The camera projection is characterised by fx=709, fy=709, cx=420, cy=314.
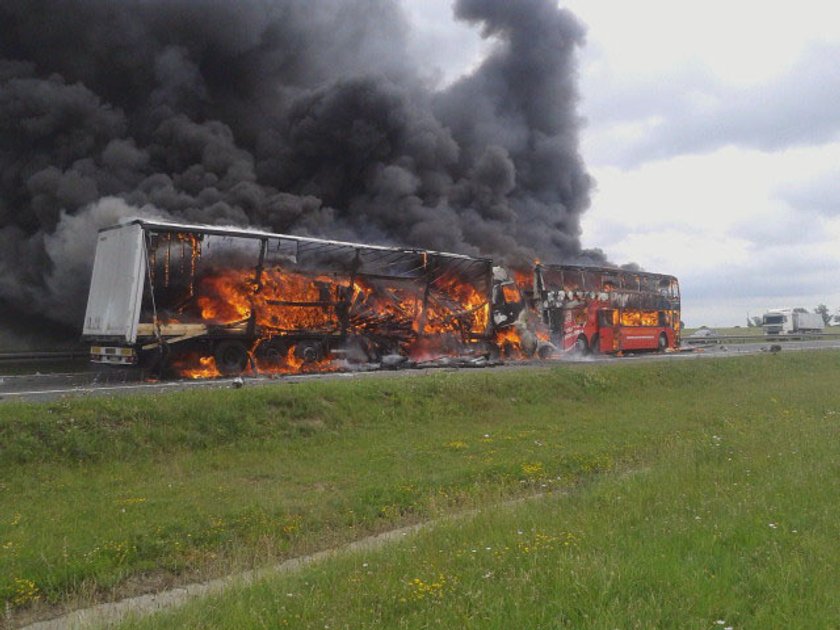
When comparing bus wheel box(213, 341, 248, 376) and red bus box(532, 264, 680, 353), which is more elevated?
red bus box(532, 264, 680, 353)

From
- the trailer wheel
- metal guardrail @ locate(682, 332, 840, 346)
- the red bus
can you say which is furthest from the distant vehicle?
the trailer wheel

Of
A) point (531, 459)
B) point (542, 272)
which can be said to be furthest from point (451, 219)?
point (531, 459)

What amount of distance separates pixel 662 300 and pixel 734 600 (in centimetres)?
2962

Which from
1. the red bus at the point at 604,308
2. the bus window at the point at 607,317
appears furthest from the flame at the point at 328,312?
the bus window at the point at 607,317

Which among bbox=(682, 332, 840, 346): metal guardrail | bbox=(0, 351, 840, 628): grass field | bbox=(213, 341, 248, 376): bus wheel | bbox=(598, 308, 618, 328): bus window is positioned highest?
bbox=(598, 308, 618, 328): bus window

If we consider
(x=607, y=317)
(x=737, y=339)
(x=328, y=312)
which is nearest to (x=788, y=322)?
(x=737, y=339)

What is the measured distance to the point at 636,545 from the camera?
17.5ft

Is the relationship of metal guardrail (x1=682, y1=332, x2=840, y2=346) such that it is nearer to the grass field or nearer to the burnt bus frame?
the burnt bus frame

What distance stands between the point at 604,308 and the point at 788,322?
4427cm

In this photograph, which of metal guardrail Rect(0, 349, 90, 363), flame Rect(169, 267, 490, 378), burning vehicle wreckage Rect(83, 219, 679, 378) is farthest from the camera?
metal guardrail Rect(0, 349, 90, 363)

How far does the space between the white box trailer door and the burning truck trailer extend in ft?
0.08

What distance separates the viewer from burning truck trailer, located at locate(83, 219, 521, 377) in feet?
50.5

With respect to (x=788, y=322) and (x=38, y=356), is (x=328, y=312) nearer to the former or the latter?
(x=38, y=356)

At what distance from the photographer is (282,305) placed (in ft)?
57.5
